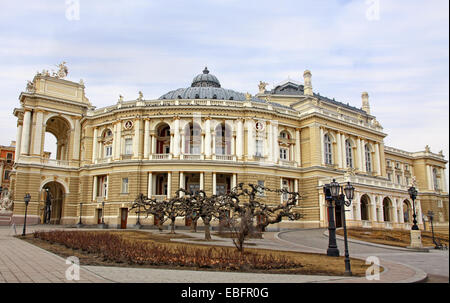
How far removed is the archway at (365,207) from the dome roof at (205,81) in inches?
1305

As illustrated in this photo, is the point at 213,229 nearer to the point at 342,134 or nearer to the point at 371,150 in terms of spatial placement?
the point at 342,134

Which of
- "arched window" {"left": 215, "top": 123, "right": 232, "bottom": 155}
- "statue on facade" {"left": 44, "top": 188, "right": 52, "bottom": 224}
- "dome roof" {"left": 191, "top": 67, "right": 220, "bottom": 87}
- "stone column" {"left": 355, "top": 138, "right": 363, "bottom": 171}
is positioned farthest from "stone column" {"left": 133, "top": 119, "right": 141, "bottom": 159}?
"stone column" {"left": 355, "top": 138, "right": 363, "bottom": 171}

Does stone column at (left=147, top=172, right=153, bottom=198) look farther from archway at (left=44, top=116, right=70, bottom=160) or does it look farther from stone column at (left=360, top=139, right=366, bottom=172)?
stone column at (left=360, top=139, right=366, bottom=172)

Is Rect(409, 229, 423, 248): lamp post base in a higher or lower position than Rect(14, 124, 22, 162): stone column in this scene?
lower

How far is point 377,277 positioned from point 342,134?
4858 cm

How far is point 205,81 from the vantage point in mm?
69000

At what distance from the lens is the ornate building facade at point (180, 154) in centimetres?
5088

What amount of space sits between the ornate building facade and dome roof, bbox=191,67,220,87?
708 cm

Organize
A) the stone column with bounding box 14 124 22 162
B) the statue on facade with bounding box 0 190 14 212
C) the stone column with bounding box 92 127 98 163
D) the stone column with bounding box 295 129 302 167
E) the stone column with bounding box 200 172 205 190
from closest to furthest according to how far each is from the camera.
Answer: the stone column with bounding box 200 172 205 190, the statue on facade with bounding box 0 190 14 212, the stone column with bounding box 14 124 22 162, the stone column with bounding box 92 127 98 163, the stone column with bounding box 295 129 302 167

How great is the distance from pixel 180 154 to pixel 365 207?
92.1 feet

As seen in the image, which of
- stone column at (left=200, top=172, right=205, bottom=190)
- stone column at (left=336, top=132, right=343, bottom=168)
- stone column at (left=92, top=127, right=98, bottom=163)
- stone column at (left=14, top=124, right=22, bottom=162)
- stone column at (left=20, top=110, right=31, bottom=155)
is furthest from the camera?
stone column at (left=336, top=132, right=343, bottom=168)

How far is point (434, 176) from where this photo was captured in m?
86.9

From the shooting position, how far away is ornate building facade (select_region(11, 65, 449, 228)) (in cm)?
5088

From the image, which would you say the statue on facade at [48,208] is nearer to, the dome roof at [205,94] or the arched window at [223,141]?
the dome roof at [205,94]
